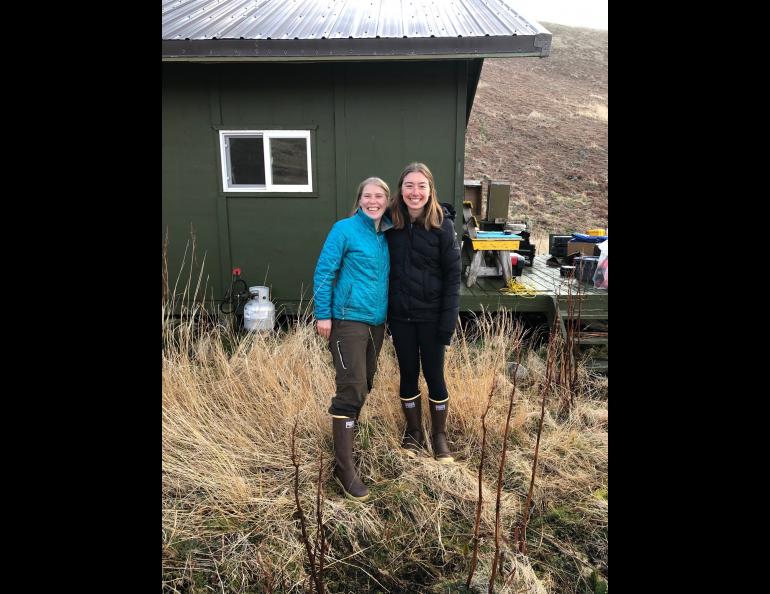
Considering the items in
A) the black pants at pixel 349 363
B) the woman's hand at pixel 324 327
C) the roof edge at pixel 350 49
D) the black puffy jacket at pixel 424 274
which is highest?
the roof edge at pixel 350 49

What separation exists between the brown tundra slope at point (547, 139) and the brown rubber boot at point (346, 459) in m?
11.4

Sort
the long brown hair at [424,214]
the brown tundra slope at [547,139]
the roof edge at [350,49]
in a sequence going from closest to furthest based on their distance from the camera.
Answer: the long brown hair at [424,214]
the roof edge at [350,49]
the brown tundra slope at [547,139]

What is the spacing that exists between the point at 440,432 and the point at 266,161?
347cm

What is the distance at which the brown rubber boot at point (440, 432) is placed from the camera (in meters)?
2.99

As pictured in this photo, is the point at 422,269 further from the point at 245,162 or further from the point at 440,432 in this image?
the point at 245,162

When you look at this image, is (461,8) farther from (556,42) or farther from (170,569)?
(556,42)

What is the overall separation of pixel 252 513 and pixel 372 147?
12.4ft

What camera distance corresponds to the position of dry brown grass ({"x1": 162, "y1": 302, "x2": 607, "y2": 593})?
229 cm

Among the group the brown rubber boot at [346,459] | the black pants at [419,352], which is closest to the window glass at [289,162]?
the black pants at [419,352]

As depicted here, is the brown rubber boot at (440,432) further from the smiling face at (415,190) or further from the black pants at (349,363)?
the smiling face at (415,190)

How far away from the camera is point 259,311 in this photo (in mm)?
5113

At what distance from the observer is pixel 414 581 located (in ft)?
7.47

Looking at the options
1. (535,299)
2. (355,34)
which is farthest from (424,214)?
(535,299)

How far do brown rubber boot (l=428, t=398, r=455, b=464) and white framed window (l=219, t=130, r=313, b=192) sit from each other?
3.08m
